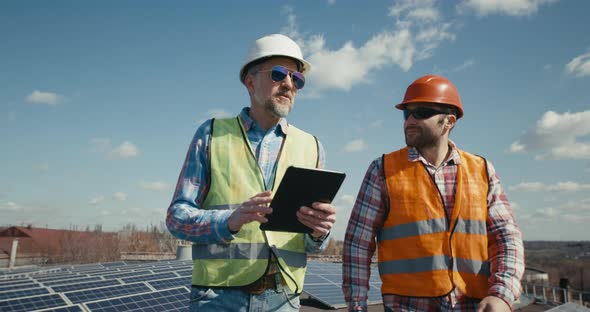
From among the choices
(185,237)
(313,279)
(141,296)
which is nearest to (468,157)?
(185,237)

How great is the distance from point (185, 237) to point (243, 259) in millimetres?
445

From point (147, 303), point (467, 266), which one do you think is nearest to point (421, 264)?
point (467, 266)

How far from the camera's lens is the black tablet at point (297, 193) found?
2.51 meters

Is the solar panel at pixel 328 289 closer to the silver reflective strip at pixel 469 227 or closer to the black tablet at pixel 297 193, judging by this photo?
the silver reflective strip at pixel 469 227

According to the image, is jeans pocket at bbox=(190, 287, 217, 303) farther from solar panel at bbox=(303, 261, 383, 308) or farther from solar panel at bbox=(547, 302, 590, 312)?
solar panel at bbox=(547, 302, 590, 312)

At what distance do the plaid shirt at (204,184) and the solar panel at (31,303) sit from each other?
7910 mm

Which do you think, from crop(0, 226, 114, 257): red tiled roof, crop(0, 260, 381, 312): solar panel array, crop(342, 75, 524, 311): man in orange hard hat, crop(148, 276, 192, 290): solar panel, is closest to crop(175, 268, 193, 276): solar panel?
crop(0, 260, 381, 312): solar panel array

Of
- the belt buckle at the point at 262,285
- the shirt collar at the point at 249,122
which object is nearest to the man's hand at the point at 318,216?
the belt buckle at the point at 262,285

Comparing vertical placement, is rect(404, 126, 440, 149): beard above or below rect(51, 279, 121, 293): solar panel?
above

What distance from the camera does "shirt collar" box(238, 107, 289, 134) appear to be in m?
3.31

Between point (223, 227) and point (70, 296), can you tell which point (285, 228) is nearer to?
point (223, 227)

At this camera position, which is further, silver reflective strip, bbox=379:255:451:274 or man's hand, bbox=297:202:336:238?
silver reflective strip, bbox=379:255:451:274

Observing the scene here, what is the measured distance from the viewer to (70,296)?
9750mm

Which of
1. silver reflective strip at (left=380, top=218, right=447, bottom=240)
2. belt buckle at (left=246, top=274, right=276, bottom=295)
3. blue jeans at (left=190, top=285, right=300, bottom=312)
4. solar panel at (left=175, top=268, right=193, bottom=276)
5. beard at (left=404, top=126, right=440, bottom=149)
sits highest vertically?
beard at (left=404, top=126, right=440, bottom=149)
